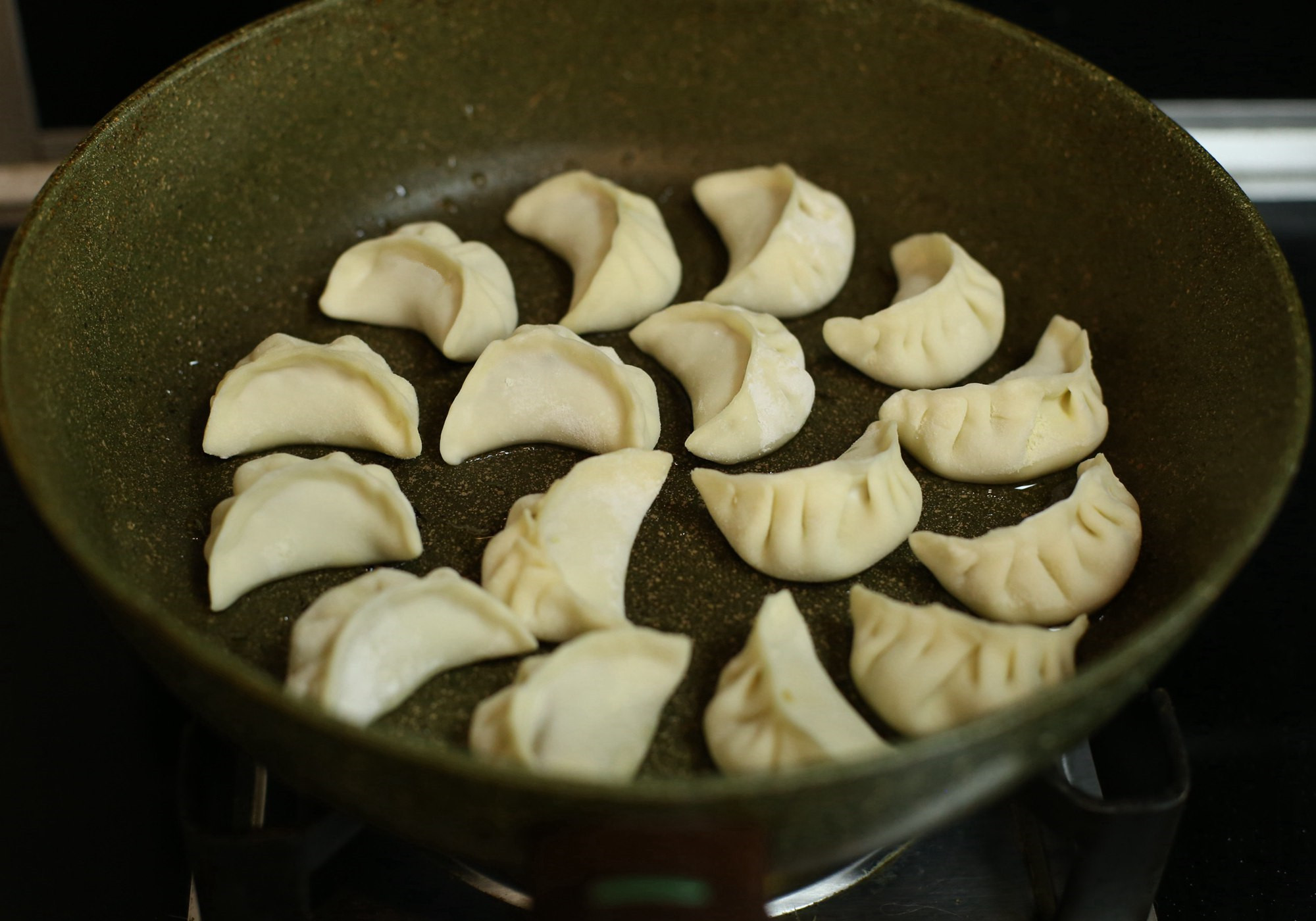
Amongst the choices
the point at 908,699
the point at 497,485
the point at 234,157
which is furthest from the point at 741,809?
the point at 234,157

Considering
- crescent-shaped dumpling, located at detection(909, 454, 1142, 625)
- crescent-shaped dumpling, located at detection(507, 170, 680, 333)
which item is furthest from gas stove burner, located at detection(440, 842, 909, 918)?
crescent-shaped dumpling, located at detection(507, 170, 680, 333)

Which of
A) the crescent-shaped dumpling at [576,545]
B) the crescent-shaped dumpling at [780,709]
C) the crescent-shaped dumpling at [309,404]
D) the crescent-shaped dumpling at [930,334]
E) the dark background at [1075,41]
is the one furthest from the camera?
the dark background at [1075,41]

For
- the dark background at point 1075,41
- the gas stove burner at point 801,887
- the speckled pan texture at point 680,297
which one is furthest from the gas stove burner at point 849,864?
the dark background at point 1075,41

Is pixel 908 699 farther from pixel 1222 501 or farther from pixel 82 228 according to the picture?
pixel 82 228

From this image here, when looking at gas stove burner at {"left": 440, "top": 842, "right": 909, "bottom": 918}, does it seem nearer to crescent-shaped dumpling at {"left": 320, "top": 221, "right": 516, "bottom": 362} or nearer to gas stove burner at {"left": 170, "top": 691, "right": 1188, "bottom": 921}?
gas stove burner at {"left": 170, "top": 691, "right": 1188, "bottom": 921}

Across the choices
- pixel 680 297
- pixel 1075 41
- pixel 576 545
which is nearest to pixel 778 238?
pixel 680 297

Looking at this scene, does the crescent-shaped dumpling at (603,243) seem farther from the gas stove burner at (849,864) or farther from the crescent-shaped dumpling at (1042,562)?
the gas stove burner at (849,864)
